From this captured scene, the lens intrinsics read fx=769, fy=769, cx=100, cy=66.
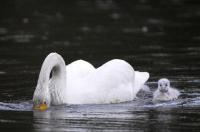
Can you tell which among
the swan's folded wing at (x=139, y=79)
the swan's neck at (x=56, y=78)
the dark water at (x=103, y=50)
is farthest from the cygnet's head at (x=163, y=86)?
the swan's neck at (x=56, y=78)

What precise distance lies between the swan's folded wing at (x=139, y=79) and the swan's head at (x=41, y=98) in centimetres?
270

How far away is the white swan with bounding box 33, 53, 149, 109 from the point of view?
46.6 ft

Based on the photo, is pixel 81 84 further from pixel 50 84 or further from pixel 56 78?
pixel 50 84

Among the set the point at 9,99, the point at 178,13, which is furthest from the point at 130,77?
the point at 178,13

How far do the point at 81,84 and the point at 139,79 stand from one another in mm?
2011

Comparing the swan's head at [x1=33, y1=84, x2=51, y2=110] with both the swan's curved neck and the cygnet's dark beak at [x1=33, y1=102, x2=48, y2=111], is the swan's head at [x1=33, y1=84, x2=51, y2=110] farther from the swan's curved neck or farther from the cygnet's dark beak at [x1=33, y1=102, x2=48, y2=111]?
the swan's curved neck

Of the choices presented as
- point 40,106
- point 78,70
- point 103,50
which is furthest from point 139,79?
point 103,50

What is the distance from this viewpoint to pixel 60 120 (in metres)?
13.1

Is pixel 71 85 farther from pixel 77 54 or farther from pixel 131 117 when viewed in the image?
pixel 77 54

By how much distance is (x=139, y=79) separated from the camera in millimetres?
16609

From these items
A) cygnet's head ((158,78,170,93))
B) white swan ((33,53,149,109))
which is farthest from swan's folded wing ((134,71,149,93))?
cygnet's head ((158,78,170,93))

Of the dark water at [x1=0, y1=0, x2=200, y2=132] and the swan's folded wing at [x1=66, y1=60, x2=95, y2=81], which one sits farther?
the swan's folded wing at [x1=66, y1=60, x2=95, y2=81]

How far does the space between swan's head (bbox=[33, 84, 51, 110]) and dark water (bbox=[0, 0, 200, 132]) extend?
150 mm

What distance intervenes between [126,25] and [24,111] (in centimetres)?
1528
